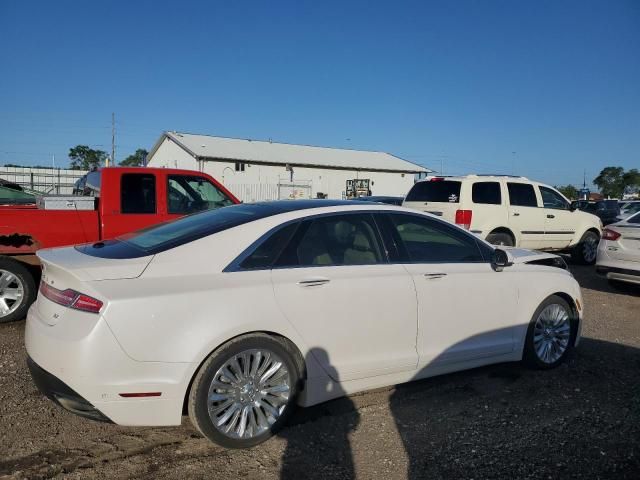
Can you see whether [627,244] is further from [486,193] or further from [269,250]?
[269,250]

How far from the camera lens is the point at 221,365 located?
3111 millimetres

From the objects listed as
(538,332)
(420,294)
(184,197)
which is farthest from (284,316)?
(184,197)

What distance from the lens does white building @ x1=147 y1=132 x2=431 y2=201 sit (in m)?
37.5

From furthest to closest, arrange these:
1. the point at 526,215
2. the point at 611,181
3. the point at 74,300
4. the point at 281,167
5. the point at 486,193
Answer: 1. the point at 611,181
2. the point at 281,167
3. the point at 526,215
4. the point at 486,193
5. the point at 74,300

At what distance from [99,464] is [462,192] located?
27.6 feet

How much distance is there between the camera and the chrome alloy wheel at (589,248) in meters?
11.9

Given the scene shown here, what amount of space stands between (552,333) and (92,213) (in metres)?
5.26

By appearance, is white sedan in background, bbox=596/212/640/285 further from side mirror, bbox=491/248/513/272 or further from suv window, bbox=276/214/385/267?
suv window, bbox=276/214/385/267

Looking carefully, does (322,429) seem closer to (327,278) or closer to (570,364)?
(327,278)

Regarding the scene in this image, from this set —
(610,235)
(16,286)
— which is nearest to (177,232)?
(16,286)

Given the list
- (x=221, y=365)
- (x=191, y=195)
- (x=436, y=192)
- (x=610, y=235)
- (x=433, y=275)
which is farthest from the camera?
(x=436, y=192)

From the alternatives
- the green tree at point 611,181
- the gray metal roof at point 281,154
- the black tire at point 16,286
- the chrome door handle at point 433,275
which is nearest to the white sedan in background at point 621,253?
the chrome door handle at point 433,275

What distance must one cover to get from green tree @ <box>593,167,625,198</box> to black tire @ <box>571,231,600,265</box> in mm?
62559

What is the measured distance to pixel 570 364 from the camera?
5.02 m
